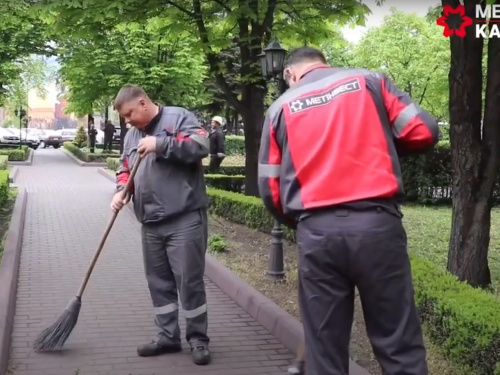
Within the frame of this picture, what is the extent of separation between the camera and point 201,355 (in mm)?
4652

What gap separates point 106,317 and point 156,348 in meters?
1.29

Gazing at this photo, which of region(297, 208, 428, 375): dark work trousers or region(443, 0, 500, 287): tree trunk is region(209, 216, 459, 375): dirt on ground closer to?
region(443, 0, 500, 287): tree trunk

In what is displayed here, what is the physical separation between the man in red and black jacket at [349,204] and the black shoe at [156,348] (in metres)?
1.94

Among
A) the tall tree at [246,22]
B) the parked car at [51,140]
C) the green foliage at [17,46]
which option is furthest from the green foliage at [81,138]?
the tall tree at [246,22]

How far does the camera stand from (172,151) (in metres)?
4.35

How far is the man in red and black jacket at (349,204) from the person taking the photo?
9.36 feet

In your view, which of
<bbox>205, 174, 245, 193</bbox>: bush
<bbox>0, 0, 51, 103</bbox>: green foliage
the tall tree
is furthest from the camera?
<bbox>0, 0, 51, 103</bbox>: green foliage

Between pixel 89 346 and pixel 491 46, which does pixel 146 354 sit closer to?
pixel 89 346

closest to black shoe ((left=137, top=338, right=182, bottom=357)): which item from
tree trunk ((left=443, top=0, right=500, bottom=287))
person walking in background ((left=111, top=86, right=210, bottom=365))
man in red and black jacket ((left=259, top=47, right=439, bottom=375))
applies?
person walking in background ((left=111, top=86, right=210, bottom=365))

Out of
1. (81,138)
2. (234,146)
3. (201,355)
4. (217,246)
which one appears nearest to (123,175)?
(201,355)

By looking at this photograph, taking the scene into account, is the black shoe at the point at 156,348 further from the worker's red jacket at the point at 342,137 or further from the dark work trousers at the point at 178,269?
the worker's red jacket at the point at 342,137

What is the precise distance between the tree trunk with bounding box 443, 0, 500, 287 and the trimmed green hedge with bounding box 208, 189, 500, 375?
1.08 metres

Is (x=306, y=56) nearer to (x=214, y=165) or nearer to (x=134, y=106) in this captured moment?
(x=134, y=106)

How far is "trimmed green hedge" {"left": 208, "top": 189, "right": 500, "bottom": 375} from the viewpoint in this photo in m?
3.73
